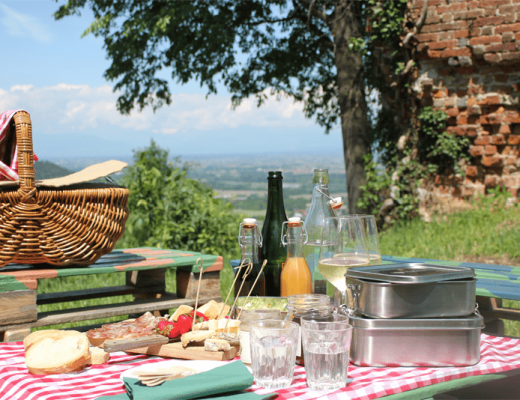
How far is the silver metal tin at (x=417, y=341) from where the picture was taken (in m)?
1.27

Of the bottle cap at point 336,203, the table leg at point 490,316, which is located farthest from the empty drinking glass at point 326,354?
the table leg at point 490,316

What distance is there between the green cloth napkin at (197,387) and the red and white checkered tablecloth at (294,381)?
48mm

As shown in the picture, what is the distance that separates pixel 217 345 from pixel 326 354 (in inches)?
13.9

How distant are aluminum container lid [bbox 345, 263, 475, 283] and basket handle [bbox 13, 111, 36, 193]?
1379 mm

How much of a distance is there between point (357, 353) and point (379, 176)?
6306 mm

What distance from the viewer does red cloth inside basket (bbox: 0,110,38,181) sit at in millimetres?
2045

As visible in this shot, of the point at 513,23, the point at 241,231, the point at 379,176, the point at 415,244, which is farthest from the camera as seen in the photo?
the point at 379,176

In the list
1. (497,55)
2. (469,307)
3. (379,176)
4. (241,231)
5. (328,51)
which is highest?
(328,51)

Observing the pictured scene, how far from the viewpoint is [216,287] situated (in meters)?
2.58

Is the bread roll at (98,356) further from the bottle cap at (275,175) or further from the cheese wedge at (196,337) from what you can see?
the bottle cap at (275,175)

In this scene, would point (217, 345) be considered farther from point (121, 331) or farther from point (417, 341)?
point (417, 341)

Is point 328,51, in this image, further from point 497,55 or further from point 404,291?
point 404,291

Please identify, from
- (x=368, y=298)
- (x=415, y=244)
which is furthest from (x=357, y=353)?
(x=415, y=244)

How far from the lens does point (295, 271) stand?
1608 mm
